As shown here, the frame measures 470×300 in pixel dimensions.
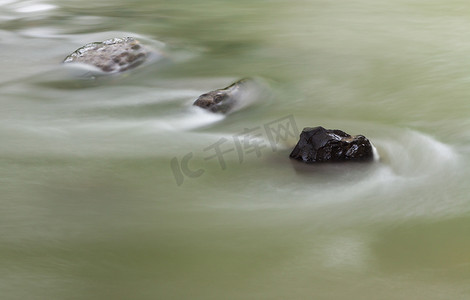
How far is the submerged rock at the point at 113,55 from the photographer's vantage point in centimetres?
546

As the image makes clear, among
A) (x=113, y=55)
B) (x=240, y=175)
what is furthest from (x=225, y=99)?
(x=113, y=55)

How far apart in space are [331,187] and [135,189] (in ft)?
3.13

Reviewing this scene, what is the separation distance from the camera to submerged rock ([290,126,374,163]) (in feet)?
11.1

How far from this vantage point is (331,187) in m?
3.15

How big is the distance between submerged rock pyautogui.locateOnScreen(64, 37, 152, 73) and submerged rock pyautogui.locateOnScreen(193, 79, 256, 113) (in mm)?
1289

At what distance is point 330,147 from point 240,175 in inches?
19.3

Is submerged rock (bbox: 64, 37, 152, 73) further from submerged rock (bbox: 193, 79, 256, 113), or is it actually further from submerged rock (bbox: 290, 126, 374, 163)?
submerged rock (bbox: 290, 126, 374, 163)

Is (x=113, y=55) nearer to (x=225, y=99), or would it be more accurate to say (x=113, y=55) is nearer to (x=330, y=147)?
(x=225, y=99)

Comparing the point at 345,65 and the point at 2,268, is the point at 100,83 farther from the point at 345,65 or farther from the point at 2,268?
the point at 2,268

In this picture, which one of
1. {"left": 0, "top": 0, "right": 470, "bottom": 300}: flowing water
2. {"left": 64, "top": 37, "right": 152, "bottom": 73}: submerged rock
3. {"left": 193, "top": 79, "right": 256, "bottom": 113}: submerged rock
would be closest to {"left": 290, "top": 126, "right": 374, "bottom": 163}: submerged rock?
{"left": 0, "top": 0, "right": 470, "bottom": 300}: flowing water

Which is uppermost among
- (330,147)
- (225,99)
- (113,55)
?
(330,147)

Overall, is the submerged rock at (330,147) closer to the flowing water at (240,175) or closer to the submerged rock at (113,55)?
the flowing water at (240,175)

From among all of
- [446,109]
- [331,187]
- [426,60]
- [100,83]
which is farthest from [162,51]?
[331,187]

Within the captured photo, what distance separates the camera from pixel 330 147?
3.39 metres
